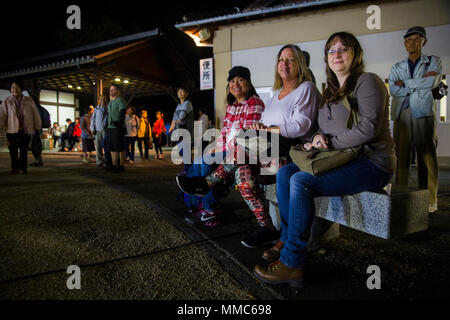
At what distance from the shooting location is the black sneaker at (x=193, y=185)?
8.70 feet

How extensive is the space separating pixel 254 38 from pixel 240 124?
6646 millimetres

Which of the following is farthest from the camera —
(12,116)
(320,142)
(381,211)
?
(12,116)

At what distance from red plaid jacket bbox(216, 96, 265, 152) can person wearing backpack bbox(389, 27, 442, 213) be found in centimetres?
183

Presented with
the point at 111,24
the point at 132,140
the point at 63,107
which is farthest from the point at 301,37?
the point at 111,24

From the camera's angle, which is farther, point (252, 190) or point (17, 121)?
point (17, 121)

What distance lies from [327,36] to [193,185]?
272 inches

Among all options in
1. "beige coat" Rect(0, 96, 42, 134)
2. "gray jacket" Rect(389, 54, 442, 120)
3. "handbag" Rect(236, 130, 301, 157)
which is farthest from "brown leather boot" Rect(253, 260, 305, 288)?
"beige coat" Rect(0, 96, 42, 134)

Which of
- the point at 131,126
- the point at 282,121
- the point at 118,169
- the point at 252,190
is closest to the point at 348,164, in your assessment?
the point at 282,121

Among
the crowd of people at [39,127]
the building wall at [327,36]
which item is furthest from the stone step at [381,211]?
the building wall at [327,36]

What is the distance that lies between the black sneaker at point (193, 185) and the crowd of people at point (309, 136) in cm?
1

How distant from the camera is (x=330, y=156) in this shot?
170 cm

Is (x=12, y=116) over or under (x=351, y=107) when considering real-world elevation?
over

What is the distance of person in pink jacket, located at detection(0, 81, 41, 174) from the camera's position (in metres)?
5.71

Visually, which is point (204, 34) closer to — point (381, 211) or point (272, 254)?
point (272, 254)
